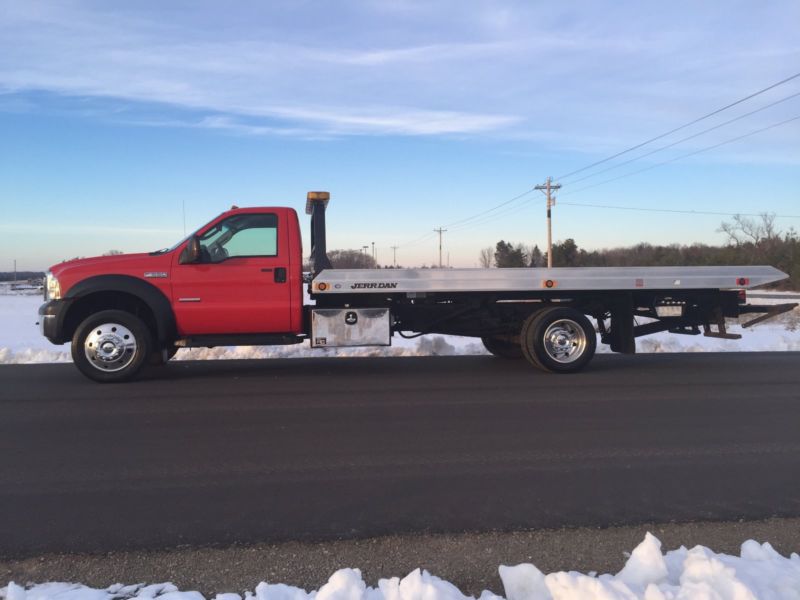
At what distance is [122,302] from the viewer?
958 cm

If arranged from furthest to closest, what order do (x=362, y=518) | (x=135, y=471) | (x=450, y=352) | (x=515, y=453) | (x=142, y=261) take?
(x=450, y=352), (x=142, y=261), (x=515, y=453), (x=135, y=471), (x=362, y=518)

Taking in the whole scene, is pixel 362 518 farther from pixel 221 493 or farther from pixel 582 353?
pixel 582 353

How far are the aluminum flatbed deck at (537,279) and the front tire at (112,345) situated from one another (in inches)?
95.0

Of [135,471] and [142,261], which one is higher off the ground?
[142,261]

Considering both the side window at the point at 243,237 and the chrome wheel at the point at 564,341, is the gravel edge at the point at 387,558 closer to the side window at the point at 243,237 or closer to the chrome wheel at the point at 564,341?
the chrome wheel at the point at 564,341

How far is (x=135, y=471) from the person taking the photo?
217 inches

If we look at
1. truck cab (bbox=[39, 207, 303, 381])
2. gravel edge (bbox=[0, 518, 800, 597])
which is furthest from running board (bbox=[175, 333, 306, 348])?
gravel edge (bbox=[0, 518, 800, 597])

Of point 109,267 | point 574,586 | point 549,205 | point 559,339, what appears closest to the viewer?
point 574,586

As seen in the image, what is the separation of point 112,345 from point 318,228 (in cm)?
332

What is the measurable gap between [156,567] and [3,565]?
84 cm

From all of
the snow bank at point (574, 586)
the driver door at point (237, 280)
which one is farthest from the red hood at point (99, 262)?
the snow bank at point (574, 586)

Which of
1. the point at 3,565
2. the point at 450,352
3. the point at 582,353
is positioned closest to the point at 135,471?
the point at 3,565

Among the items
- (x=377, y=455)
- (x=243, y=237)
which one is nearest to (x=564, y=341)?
(x=243, y=237)

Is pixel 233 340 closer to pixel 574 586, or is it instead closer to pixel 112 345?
pixel 112 345
